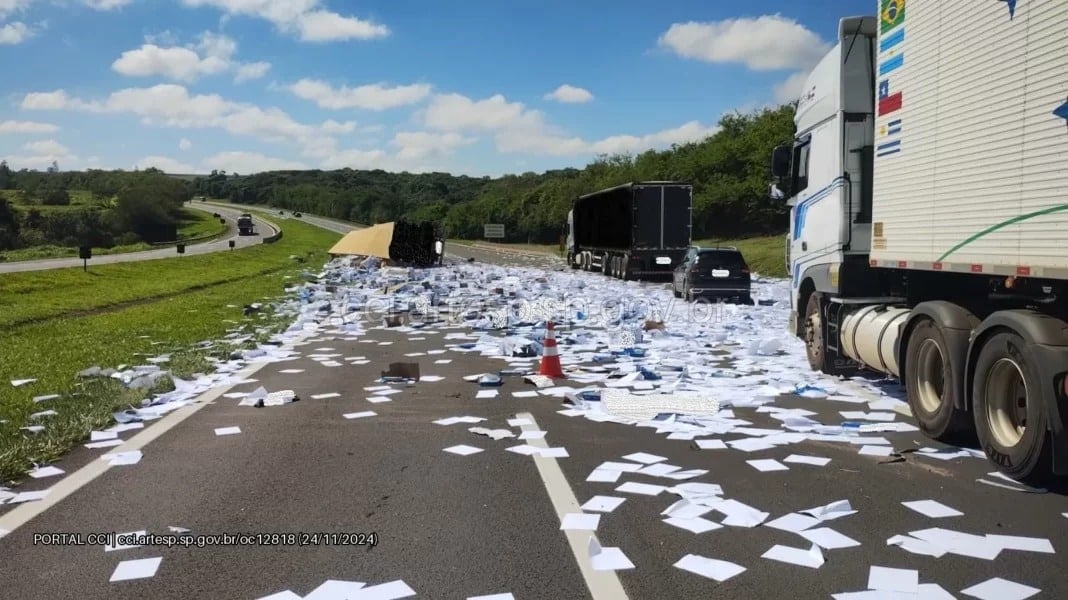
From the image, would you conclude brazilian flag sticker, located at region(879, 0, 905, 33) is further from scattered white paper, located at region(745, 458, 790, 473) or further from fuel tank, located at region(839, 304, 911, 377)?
scattered white paper, located at region(745, 458, 790, 473)

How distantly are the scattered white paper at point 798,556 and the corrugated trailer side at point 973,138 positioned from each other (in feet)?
7.69

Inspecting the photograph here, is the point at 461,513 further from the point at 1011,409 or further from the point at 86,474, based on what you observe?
the point at 1011,409

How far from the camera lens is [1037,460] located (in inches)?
213

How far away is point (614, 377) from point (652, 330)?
4755 mm

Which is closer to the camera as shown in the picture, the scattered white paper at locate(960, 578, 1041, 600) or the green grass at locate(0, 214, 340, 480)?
the scattered white paper at locate(960, 578, 1041, 600)

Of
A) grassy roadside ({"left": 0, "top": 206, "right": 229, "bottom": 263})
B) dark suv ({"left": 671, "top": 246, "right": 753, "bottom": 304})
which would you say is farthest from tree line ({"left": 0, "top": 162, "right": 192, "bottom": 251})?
dark suv ({"left": 671, "top": 246, "right": 753, "bottom": 304})

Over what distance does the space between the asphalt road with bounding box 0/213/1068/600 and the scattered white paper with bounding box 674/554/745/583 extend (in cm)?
6

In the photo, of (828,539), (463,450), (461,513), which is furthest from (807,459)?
(461,513)

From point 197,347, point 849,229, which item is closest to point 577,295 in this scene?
point 197,347

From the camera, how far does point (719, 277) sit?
2217 centimetres

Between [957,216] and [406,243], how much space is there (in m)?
36.4

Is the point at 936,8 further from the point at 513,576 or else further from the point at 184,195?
the point at 184,195

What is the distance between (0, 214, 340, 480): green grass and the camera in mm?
7430

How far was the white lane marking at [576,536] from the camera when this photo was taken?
397 cm
